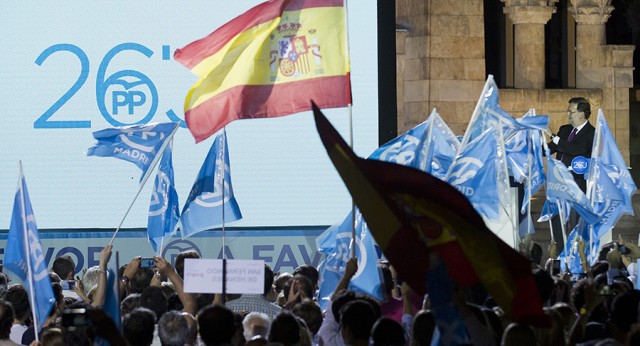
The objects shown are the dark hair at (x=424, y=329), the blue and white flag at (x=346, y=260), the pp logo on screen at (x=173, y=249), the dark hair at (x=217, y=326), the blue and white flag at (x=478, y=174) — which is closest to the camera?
the dark hair at (x=217, y=326)

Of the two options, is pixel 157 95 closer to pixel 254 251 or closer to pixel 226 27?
pixel 254 251

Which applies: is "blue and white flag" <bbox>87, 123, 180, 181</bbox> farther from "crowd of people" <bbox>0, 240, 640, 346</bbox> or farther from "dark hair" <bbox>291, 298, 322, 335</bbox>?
"dark hair" <bbox>291, 298, 322, 335</bbox>

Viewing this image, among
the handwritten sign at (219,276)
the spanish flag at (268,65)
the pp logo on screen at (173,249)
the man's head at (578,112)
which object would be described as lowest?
the pp logo on screen at (173,249)

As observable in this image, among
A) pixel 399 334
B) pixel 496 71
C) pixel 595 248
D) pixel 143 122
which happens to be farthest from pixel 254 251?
pixel 399 334

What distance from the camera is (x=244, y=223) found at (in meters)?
19.2

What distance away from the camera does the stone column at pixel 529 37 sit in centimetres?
2294

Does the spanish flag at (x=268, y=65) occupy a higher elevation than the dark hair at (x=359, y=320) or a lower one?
higher

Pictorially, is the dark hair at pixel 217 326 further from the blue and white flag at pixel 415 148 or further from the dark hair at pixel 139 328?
the blue and white flag at pixel 415 148

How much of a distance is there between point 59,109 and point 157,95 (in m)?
1.16

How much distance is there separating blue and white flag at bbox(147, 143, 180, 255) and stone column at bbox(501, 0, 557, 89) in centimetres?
841

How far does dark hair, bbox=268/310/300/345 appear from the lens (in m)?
8.41

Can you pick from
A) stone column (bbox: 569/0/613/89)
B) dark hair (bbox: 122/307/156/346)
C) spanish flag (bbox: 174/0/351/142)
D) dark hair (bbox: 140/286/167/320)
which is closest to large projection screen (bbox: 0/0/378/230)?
stone column (bbox: 569/0/613/89)

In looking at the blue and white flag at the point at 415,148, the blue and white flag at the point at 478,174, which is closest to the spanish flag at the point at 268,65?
the blue and white flag at the point at 415,148

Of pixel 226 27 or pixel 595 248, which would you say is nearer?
pixel 226 27
